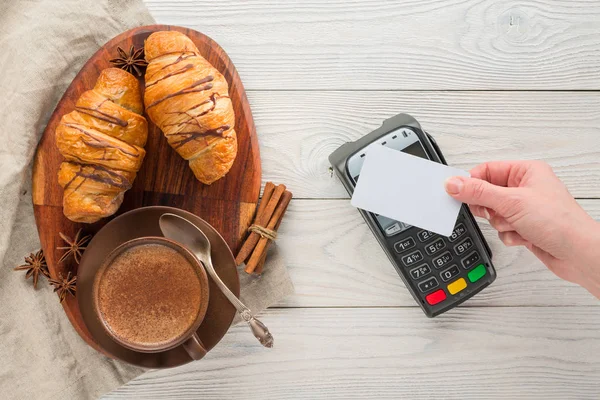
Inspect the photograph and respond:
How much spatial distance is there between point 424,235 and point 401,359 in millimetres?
297

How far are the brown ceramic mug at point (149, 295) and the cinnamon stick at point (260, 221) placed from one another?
5.2 inches

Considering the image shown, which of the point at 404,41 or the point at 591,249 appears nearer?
the point at 591,249

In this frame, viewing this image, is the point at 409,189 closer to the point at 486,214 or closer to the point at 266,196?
the point at 486,214

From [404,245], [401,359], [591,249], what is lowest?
[401,359]

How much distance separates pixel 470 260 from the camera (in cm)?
116

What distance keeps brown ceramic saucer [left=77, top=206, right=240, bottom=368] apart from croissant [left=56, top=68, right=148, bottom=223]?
0.15 ft

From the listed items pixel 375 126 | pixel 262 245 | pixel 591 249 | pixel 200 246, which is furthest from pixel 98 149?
pixel 591 249

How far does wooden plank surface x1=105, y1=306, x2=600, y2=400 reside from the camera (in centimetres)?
123

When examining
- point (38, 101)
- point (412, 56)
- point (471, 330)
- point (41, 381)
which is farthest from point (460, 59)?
point (41, 381)

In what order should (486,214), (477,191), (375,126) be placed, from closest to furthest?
1. (477,191)
2. (486,214)
3. (375,126)

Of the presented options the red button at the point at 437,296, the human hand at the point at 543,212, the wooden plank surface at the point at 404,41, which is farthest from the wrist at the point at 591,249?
the wooden plank surface at the point at 404,41

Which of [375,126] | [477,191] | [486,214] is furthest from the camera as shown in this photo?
[375,126]

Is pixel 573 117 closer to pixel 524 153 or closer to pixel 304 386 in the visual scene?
pixel 524 153

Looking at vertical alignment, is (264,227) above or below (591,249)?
below
